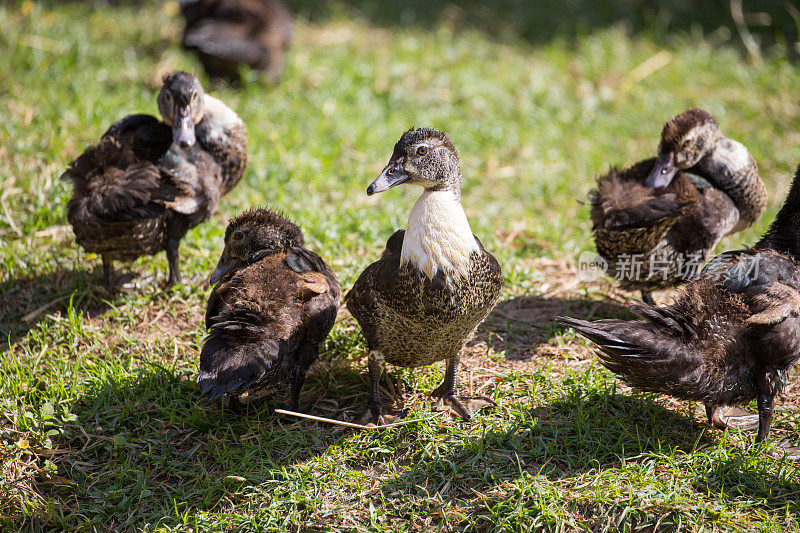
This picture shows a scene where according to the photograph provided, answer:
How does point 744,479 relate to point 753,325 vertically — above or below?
below

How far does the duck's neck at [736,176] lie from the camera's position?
15.4 ft

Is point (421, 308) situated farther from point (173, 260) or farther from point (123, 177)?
point (123, 177)

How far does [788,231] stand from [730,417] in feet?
3.80

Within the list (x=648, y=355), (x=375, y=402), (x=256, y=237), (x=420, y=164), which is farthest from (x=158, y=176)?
(x=648, y=355)

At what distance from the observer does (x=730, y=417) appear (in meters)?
3.81

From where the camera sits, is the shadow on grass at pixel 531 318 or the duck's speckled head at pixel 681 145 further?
the duck's speckled head at pixel 681 145

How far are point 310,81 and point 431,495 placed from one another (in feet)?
17.7

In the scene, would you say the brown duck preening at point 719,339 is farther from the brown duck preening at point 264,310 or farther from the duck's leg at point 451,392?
the brown duck preening at point 264,310

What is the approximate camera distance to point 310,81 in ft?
25.0

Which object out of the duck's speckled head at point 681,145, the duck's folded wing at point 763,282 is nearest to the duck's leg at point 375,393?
the duck's folded wing at point 763,282

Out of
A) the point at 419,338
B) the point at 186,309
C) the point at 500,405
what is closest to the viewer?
the point at 419,338

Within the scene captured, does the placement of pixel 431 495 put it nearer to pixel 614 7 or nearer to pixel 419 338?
pixel 419 338

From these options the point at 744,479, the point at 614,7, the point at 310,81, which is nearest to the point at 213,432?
the point at 744,479

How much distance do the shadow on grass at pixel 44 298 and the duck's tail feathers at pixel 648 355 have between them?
3.10 metres
